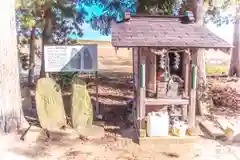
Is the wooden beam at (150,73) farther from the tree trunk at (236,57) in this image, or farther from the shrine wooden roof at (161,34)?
the tree trunk at (236,57)

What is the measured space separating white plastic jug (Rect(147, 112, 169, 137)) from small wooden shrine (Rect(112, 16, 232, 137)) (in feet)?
0.55

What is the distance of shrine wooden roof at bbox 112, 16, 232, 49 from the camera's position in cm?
631

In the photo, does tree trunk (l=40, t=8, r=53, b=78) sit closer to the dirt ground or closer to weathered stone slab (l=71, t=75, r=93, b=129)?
weathered stone slab (l=71, t=75, r=93, b=129)

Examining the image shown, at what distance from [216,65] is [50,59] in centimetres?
1089

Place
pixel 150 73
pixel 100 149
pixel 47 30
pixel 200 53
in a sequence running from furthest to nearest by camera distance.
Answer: pixel 47 30 < pixel 200 53 < pixel 150 73 < pixel 100 149

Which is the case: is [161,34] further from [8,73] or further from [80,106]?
[8,73]

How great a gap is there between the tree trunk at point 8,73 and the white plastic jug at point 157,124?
3062 millimetres

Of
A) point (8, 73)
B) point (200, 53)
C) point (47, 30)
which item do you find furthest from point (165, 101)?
point (47, 30)

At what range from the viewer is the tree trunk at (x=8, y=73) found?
672 cm

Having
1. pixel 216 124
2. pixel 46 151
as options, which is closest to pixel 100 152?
pixel 46 151

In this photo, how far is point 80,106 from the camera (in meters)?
7.55

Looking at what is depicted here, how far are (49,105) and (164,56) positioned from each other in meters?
2.94

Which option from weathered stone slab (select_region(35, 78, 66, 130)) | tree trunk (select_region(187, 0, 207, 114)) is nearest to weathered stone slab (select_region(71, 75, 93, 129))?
weathered stone slab (select_region(35, 78, 66, 130))

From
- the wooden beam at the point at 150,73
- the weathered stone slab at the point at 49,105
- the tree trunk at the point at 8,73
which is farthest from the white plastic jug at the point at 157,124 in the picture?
the tree trunk at the point at 8,73
